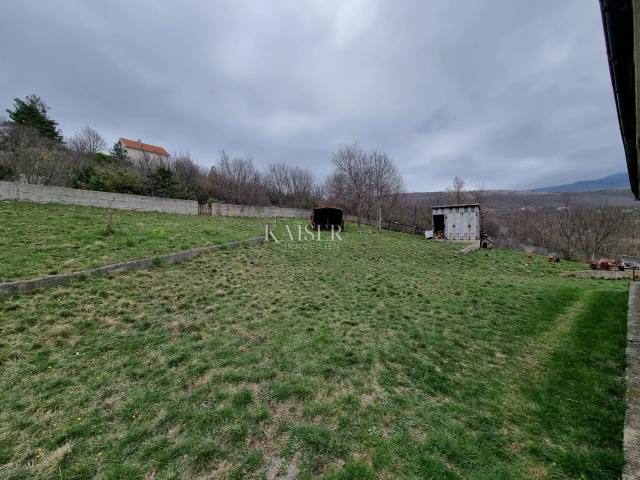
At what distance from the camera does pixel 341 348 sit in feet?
14.1

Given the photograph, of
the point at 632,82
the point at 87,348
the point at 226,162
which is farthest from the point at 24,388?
the point at 226,162

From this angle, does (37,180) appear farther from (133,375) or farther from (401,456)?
(401,456)

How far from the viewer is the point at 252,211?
26328mm

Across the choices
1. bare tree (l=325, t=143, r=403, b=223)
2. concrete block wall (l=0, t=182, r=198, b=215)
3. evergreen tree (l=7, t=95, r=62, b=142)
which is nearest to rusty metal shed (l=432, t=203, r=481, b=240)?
bare tree (l=325, t=143, r=403, b=223)

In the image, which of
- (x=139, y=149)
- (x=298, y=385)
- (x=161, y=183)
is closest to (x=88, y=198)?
(x=161, y=183)

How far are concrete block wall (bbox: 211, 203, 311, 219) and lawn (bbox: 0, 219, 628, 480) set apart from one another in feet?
57.5

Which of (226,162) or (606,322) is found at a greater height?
(226,162)

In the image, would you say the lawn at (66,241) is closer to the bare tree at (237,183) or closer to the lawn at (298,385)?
the lawn at (298,385)

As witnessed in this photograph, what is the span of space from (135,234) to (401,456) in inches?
455

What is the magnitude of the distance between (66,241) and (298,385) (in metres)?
9.55

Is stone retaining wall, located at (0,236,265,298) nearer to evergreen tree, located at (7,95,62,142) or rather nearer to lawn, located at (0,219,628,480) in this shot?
lawn, located at (0,219,628,480)

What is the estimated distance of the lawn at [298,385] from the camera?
230 centimetres

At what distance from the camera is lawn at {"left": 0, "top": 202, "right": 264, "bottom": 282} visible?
20.7ft

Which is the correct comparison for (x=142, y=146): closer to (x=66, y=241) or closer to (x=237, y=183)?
(x=237, y=183)
